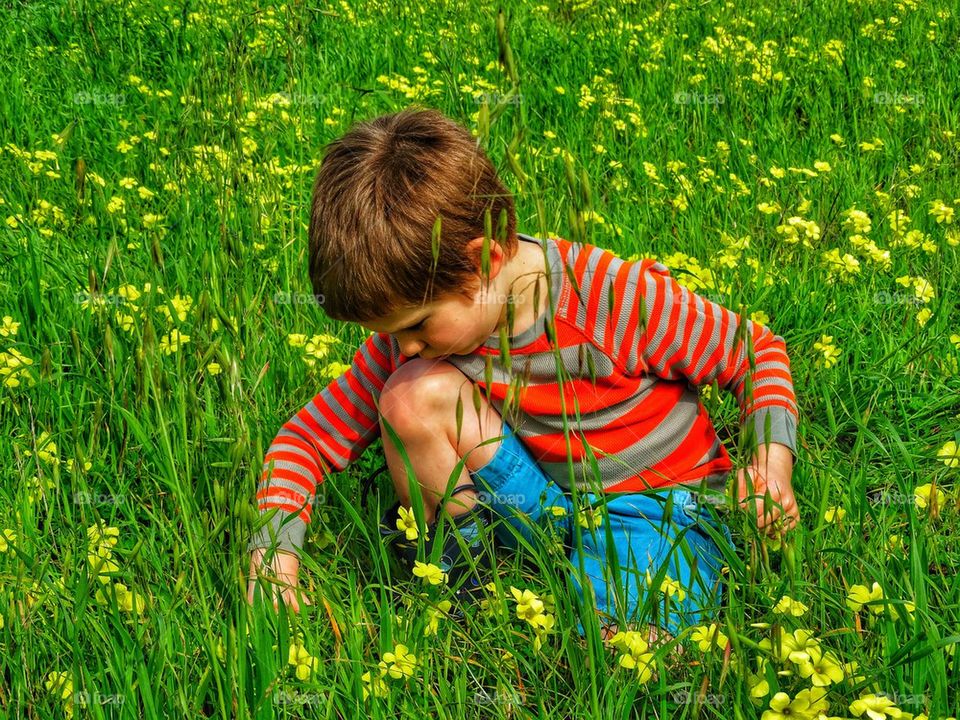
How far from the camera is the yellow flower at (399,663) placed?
165 centimetres

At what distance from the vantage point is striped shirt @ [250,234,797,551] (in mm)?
2059

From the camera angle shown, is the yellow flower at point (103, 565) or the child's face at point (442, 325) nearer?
the yellow flower at point (103, 565)

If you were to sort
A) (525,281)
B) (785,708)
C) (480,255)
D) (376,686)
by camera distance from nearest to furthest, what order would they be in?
(785,708) < (376,686) < (480,255) < (525,281)

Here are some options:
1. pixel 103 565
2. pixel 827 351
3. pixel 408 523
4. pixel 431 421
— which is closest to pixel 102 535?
pixel 103 565

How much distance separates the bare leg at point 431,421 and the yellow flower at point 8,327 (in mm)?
1041

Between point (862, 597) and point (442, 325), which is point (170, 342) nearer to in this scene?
point (442, 325)

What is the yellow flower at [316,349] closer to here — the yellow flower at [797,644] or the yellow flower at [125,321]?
the yellow flower at [125,321]

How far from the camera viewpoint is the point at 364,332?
2709mm

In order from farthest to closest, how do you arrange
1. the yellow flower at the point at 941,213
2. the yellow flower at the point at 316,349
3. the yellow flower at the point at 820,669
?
1. the yellow flower at the point at 941,213
2. the yellow flower at the point at 316,349
3. the yellow flower at the point at 820,669

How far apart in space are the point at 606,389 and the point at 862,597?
76cm

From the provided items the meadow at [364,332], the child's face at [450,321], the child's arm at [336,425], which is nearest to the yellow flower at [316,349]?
the meadow at [364,332]

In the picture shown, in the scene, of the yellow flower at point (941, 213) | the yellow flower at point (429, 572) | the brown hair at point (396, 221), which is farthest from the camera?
the yellow flower at point (941, 213)

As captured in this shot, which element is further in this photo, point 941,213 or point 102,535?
point 941,213

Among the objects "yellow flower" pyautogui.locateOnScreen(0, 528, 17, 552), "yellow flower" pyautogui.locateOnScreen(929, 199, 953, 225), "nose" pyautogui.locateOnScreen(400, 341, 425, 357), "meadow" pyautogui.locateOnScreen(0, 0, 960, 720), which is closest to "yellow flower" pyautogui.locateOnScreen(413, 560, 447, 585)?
"meadow" pyautogui.locateOnScreen(0, 0, 960, 720)
